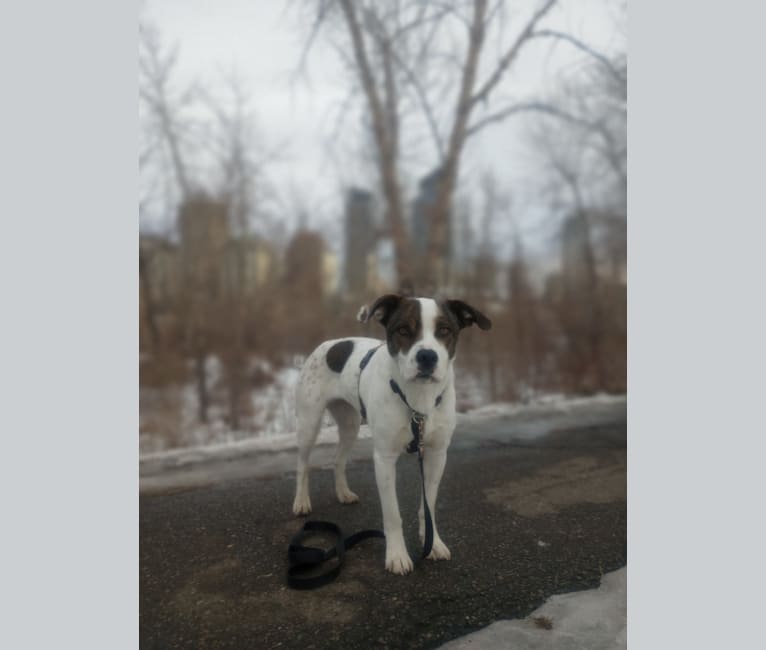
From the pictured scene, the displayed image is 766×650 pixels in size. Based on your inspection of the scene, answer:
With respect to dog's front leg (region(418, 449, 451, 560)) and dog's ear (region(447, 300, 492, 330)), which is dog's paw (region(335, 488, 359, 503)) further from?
dog's ear (region(447, 300, 492, 330))

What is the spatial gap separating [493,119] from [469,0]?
1.15 ft

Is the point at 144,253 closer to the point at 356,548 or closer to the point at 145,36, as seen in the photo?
the point at 145,36

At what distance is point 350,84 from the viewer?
4.67 feet

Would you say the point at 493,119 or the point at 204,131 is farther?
the point at 493,119

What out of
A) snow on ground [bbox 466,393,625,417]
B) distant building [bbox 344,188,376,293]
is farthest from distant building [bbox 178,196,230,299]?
snow on ground [bbox 466,393,625,417]

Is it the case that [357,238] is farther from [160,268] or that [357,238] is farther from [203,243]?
[160,268]

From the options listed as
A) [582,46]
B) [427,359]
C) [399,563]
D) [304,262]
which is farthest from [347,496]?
[582,46]

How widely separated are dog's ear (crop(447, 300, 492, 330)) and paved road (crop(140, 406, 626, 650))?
44cm

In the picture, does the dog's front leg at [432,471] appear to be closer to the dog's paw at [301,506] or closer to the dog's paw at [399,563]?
the dog's paw at [399,563]

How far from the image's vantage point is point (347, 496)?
1.36 metres

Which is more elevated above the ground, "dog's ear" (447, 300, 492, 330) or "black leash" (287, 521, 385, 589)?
"dog's ear" (447, 300, 492, 330)

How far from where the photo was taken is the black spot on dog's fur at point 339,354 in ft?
4.59

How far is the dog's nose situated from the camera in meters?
1.10

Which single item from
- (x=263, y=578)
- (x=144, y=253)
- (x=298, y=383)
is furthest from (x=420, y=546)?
(x=144, y=253)
